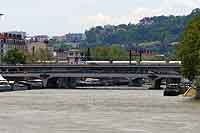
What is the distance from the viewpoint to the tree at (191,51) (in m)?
74.1

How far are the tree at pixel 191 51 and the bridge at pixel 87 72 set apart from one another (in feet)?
129

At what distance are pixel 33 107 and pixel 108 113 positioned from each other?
9604 millimetres

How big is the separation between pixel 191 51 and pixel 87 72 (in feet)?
154

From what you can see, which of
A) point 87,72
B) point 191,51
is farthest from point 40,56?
point 191,51

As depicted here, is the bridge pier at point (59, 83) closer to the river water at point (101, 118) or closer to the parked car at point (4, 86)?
the parked car at point (4, 86)

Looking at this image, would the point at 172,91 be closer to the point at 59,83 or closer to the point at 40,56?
the point at 59,83

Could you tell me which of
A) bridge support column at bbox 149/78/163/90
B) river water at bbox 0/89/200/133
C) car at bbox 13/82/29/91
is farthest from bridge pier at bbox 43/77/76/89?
river water at bbox 0/89/200/133

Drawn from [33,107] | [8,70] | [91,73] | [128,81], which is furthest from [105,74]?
[33,107]

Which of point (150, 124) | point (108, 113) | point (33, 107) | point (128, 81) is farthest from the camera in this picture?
point (128, 81)

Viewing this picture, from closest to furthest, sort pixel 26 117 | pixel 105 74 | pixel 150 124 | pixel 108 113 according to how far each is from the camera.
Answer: pixel 150 124 → pixel 26 117 → pixel 108 113 → pixel 105 74

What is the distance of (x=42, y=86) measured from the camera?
124 m

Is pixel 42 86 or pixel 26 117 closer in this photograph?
pixel 26 117

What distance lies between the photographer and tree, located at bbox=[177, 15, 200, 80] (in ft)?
243

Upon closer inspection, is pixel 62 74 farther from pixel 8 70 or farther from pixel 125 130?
pixel 125 130
